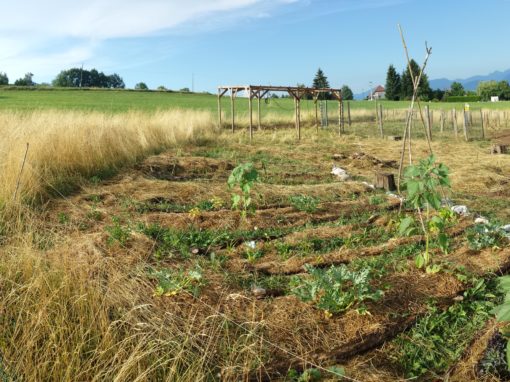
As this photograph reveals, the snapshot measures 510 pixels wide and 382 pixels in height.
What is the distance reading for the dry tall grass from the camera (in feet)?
18.2

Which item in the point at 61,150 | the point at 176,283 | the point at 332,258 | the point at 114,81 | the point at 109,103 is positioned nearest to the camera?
the point at 176,283

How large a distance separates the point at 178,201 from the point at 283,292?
9.75 feet

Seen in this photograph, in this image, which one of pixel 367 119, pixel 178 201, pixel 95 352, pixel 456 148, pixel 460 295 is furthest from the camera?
pixel 367 119

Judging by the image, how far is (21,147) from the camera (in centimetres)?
608

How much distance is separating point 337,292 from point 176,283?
103 centimetres

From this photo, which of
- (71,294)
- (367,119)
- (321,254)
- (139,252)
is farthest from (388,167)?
(367,119)

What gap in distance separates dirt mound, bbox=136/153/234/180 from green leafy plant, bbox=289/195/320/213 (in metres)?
2.37

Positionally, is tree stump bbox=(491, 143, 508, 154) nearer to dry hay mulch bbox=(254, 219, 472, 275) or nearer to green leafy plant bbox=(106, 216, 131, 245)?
dry hay mulch bbox=(254, 219, 472, 275)

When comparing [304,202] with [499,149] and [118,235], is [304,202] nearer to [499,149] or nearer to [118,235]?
[118,235]

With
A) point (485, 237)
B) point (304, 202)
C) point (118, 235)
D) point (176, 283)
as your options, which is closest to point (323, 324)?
point (176, 283)

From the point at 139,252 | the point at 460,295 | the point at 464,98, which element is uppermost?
the point at 464,98

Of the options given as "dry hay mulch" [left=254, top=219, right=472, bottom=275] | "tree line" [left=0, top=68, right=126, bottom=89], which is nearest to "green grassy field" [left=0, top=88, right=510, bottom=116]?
"dry hay mulch" [left=254, top=219, right=472, bottom=275]

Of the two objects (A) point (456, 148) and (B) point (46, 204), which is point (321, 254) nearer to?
(B) point (46, 204)

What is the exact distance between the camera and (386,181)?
23.0ft
